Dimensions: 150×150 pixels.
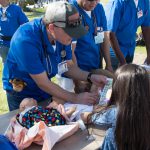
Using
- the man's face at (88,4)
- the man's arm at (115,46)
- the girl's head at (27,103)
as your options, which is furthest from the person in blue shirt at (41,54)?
the man's arm at (115,46)

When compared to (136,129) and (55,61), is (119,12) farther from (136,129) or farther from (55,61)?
(136,129)

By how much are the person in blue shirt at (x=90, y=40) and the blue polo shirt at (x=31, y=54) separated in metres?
0.39

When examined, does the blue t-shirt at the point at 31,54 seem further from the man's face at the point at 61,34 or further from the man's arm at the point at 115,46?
the man's arm at the point at 115,46

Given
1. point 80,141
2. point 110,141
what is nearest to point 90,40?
point 80,141

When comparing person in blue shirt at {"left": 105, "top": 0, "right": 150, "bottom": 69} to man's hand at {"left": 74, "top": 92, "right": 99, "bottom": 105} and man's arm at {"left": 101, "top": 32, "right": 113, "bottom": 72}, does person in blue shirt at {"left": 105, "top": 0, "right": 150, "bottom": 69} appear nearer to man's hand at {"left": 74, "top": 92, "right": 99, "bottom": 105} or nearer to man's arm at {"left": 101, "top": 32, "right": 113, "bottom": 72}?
man's arm at {"left": 101, "top": 32, "right": 113, "bottom": 72}

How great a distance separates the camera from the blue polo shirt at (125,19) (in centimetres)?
289

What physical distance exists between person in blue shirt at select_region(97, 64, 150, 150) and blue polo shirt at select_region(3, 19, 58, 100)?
0.75 metres

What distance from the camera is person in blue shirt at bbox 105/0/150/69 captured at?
2900 millimetres

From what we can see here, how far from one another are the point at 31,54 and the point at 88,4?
698 millimetres

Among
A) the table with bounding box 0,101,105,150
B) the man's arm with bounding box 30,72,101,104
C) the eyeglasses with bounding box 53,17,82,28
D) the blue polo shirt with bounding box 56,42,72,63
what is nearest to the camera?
the table with bounding box 0,101,105,150

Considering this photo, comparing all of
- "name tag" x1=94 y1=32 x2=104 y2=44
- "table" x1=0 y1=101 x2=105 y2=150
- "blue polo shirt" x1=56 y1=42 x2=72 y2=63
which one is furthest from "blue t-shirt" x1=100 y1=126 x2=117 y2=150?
"name tag" x1=94 y1=32 x2=104 y2=44

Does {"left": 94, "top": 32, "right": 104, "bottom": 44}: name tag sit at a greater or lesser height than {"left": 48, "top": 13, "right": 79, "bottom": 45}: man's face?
lesser

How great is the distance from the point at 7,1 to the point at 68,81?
2.15 m

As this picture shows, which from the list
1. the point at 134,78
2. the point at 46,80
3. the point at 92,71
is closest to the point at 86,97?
the point at 46,80
